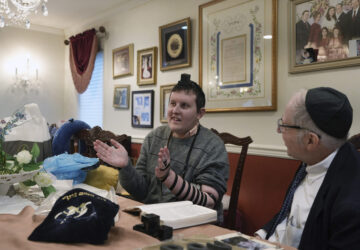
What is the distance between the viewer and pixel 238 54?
3121 mm

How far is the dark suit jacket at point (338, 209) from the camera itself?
971 millimetres

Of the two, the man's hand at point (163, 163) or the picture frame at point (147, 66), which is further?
the picture frame at point (147, 66)

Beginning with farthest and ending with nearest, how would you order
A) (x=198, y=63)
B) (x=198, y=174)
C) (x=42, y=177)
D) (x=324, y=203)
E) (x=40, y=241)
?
(x=198, y=63)
(x=198, y=174)
(x=42, y=177)
(x=324, y=203)
(x=40, y=241)

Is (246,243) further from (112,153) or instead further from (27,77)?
(27,77)

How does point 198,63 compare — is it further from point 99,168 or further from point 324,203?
point 324,203

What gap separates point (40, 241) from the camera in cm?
98

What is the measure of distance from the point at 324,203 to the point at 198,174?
76 cm

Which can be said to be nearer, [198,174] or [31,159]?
[31,159]

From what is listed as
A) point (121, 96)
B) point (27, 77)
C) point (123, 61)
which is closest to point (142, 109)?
point (121, 96)

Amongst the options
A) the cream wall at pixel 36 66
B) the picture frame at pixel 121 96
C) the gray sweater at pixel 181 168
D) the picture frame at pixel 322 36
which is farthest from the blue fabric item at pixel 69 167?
the cream wall at pixel 36 66

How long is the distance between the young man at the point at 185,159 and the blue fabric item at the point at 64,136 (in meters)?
1.36

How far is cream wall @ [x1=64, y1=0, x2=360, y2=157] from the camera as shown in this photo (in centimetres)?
254

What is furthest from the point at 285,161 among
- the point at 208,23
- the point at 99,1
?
the point at 99,1

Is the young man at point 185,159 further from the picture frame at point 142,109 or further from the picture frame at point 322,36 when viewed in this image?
the picture frame at point 142,109
